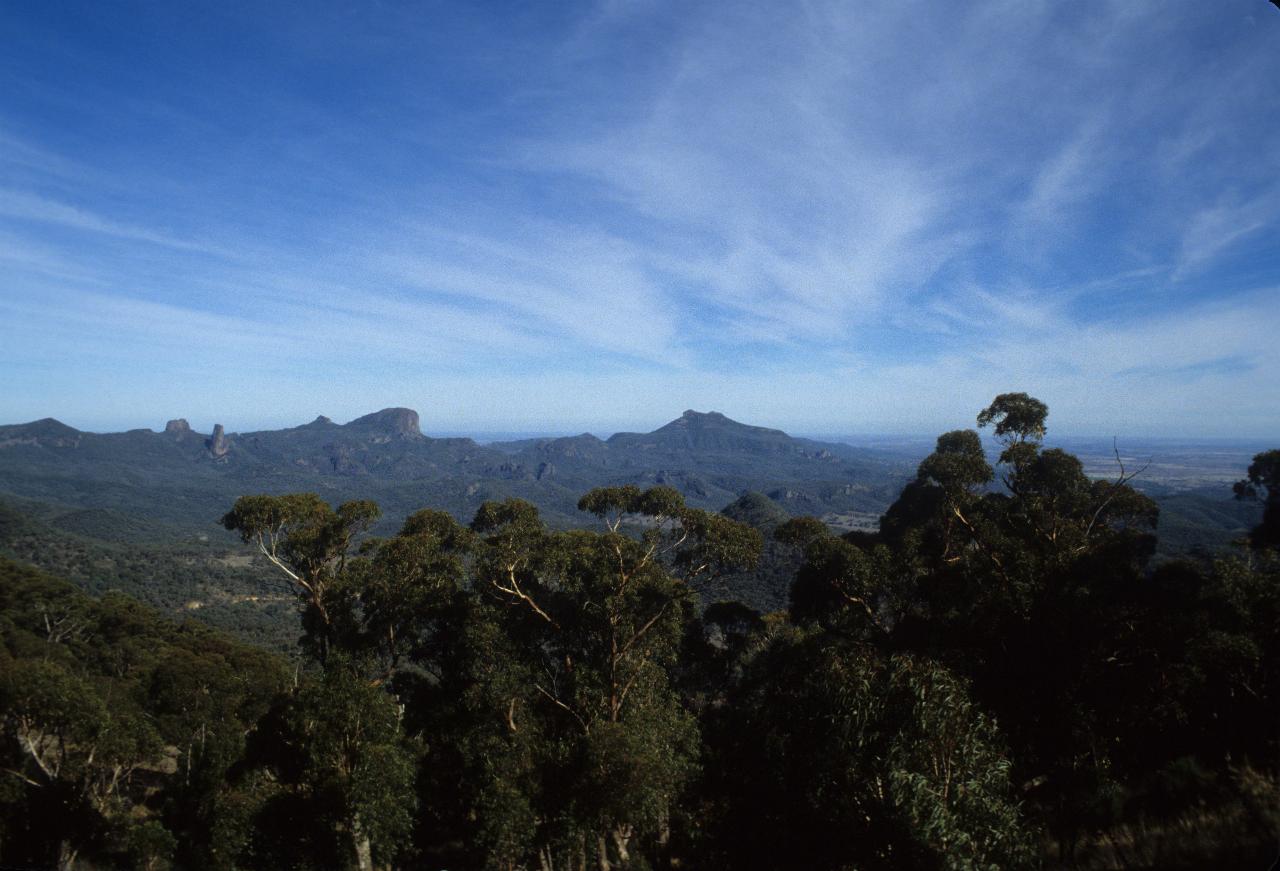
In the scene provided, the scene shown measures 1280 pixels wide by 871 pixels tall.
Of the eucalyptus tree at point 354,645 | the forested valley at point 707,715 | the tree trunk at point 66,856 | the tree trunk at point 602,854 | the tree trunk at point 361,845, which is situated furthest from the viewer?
the tree trunk at point 66,856

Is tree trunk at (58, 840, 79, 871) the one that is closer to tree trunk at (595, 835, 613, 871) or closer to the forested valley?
the forested valley

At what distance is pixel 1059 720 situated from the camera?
1180 centimetres

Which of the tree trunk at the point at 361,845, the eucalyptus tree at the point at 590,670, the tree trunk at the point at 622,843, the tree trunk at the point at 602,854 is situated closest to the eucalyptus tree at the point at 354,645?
the tree trunk at the point at 361,845

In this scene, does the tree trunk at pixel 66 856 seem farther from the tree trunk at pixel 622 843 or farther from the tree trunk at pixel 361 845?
the tree trunk at pixel 622 843

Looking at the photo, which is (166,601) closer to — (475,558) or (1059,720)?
(475,558)

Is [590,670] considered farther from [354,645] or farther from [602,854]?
[354,645]

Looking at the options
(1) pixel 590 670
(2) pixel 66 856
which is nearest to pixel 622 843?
(1) pixel 590 670

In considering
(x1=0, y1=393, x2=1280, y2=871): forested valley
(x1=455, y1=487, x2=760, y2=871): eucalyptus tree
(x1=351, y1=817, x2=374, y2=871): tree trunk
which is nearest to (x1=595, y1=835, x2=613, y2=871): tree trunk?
(x1=455, y1=487, x2=760, y2=871): eucalyptus tree

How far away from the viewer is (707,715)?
20375 millimetres

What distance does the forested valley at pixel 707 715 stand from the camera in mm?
7594

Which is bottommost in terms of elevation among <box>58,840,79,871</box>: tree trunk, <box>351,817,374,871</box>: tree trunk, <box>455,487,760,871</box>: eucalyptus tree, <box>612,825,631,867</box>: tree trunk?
<box>58,840,79,871</box>: tree trunk

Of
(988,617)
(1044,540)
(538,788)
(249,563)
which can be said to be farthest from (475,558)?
(249,563)

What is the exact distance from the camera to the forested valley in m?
7.59

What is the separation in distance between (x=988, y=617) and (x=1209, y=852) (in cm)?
970
